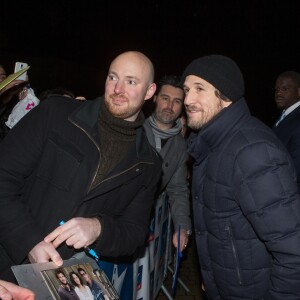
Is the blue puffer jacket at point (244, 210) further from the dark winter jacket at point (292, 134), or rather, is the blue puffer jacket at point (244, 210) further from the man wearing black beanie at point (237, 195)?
the dark winter jacket at point (292, 134)

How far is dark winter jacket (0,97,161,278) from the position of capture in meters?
1.98

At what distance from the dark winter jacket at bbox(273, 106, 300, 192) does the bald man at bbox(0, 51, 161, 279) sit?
2.14 metres

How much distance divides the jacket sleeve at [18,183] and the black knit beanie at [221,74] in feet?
3.53

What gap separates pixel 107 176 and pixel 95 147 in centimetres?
19

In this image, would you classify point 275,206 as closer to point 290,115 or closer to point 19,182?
point 19,182

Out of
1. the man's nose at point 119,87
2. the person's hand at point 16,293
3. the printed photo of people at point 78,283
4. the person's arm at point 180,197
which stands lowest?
the person's arm at point 180,197

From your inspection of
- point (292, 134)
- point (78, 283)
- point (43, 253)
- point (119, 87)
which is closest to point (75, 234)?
point (43, 253)

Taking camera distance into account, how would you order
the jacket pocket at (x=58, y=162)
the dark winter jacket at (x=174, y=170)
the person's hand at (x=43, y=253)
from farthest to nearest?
the dark winter jacket at (x=174, y=170) → the jacket pocket at (x=58, y=162) → the person's hand at (x=43, y=253)

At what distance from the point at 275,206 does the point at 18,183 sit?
4.77ft

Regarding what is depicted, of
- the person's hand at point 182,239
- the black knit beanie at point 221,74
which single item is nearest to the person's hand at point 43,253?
the black knit beanie at point 221,74

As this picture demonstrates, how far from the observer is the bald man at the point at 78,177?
6.38ft

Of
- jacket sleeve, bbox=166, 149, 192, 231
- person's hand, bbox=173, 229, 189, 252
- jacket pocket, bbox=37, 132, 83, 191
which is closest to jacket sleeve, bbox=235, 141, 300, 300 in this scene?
jacket pocket, bbox=37, 132, 83, 191

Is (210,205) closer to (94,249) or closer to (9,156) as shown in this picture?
(94,249)

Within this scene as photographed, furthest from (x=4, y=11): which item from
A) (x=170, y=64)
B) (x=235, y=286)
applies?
(x=235, y=286)
